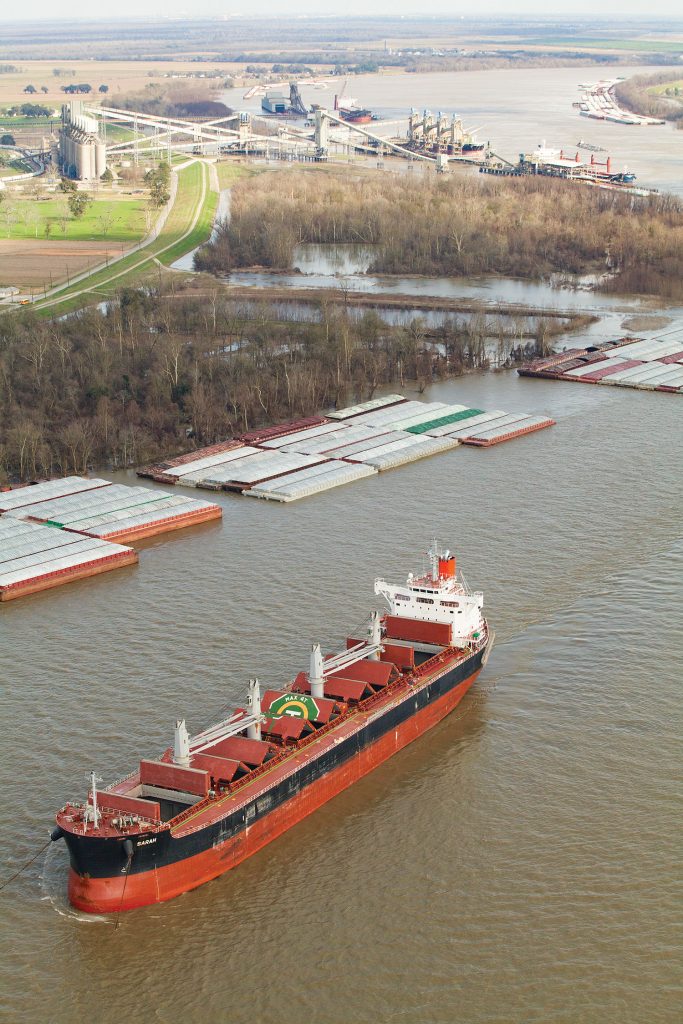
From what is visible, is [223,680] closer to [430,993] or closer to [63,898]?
[63,898]

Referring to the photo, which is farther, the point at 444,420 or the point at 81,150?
the point at 81,150

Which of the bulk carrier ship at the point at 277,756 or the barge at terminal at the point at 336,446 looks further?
the barge at terminal at the point at 336,446

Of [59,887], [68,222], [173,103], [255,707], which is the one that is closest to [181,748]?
[255,707]

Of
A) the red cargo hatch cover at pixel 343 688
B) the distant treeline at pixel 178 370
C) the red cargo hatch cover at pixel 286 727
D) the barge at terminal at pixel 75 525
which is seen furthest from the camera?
the distant treeline at pixel 178 370

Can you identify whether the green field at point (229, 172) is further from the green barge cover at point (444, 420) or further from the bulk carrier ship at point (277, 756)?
the bulk carrier ship at point (277, 756)

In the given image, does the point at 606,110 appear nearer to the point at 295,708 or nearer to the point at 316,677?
the point at 316,677

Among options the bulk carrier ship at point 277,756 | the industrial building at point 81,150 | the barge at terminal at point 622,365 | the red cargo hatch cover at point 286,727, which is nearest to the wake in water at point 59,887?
the bulk carrier ship at point 277,756

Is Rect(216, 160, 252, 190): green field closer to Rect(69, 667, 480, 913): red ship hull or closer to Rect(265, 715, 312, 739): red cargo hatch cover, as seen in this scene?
Rect(69, 667, 480, 913): red ship hull
